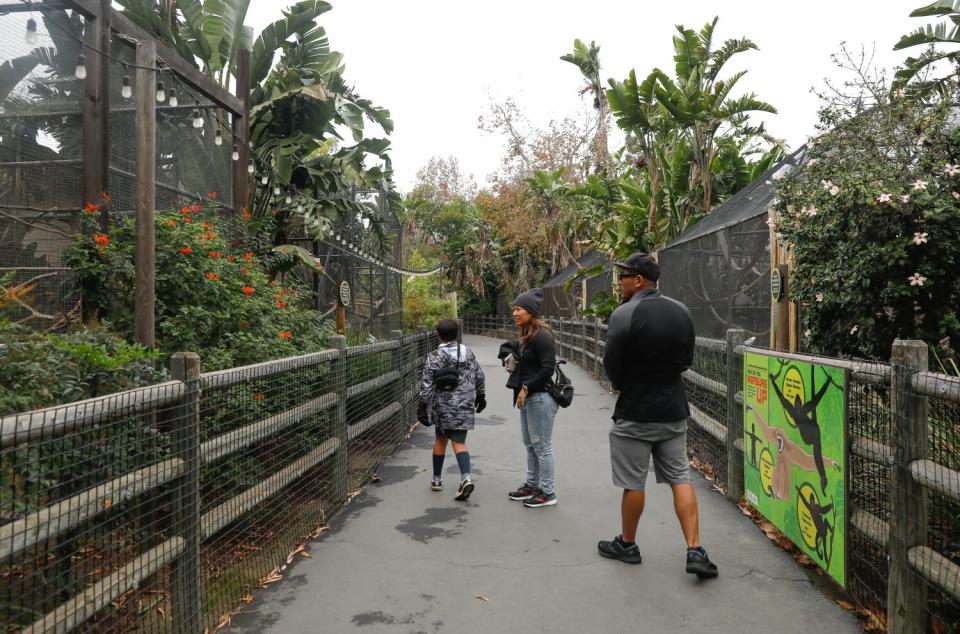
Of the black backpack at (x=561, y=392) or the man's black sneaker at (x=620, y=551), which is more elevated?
the black backpack at (x=561, y=392)

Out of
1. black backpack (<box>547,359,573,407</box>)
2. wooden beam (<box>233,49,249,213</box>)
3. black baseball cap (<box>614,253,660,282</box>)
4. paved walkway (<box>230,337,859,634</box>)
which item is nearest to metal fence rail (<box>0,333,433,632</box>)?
paved walkway (<box>230,337,859,634</box>)

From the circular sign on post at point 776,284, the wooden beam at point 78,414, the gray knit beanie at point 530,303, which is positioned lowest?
the wooden beam at point 78,414

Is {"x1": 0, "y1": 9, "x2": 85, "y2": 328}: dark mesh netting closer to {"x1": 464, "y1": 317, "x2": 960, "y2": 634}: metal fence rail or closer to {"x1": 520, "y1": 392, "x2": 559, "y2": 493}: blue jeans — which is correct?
{"x1": 520, "y1": 392, "x2": 559, "y2": 493}: blue jeans

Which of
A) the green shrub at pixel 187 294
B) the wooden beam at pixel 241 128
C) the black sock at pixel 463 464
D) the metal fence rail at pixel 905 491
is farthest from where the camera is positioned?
the wooden beam at pixel 241 128

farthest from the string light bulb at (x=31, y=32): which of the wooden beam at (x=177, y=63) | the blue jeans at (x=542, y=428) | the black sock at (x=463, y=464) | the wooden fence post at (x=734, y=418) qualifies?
the wooden fence post at (x=734, y=418)

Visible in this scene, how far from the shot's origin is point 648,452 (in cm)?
447

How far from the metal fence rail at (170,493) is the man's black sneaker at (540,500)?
61.5 inches

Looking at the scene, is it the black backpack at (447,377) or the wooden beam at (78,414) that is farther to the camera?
the black backpack at (447,377)

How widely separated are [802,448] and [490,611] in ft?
6.79

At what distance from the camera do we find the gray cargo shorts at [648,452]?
4.42 m

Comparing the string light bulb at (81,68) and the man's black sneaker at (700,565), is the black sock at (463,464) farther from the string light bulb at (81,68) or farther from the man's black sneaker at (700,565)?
the string light bulb at (81,68)

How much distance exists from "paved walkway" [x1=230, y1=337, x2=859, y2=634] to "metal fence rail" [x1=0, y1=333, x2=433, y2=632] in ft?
1.07

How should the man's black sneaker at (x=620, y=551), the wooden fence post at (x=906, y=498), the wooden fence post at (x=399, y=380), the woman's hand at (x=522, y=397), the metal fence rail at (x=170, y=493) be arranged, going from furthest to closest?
the wooden fence post at (x=399, y=380), the woman's hand at (x=522, y=397), the man's black sneaker at (x=620, y=551), the wooden fence post at (x=906, y=498), the metal fence rail at (x=170, y=493)

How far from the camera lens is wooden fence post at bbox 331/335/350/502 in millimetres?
5836
